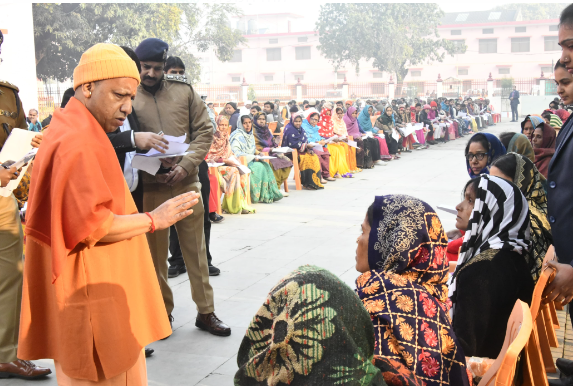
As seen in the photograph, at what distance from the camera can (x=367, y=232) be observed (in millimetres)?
2146

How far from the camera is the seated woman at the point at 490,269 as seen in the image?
8.80 ft

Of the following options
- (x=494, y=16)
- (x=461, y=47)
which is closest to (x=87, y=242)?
(x=461, y=47)

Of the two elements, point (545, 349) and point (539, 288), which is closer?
point (539, 288)

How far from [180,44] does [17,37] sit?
15.8m

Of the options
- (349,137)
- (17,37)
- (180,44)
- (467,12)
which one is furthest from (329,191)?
(467,12)

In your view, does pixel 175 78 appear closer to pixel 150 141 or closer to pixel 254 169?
pixel 150 141

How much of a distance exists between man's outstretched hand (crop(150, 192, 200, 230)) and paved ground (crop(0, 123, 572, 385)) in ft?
4.66

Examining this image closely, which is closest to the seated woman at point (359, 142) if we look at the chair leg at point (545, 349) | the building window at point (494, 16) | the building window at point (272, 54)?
the chair leg at point (545, 349)

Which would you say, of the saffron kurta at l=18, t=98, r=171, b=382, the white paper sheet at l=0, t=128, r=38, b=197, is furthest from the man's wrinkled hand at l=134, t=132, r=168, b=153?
the saffron kurta at l=18, t=98, r=171, b=382

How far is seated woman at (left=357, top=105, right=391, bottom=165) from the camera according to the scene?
13466 mm

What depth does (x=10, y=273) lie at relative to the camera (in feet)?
10.1

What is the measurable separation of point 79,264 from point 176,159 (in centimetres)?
162

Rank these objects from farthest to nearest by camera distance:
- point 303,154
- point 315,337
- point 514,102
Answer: point 514,102
point 303,154
point 315,337

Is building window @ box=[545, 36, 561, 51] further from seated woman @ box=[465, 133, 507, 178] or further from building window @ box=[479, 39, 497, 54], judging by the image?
seated woman @ box=[465, 133, 507, 178]
